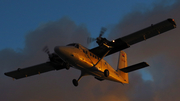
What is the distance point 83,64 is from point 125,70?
251 inches

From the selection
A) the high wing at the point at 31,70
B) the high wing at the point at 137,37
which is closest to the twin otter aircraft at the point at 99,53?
the high wing at the point at 137,37

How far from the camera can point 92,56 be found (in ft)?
75.3

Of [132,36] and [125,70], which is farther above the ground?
[132,36]

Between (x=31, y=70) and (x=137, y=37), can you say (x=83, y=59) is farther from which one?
(x=31, y=70)

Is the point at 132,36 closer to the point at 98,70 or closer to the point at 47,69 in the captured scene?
the point at 98,70

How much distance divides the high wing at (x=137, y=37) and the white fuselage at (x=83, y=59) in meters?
0.99

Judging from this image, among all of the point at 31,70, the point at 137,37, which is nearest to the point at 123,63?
the point at 137,37

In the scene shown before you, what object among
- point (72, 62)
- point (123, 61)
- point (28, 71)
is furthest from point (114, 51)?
point (28, 71)

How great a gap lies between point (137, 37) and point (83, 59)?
588 cm

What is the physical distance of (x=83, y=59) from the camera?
2150cm

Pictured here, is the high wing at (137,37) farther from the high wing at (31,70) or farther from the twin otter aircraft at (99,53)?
the high wing at (31,70)

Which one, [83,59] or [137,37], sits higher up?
[137,37]

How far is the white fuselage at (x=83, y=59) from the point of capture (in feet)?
66.6

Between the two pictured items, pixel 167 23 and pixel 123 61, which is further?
pixel 123 61
